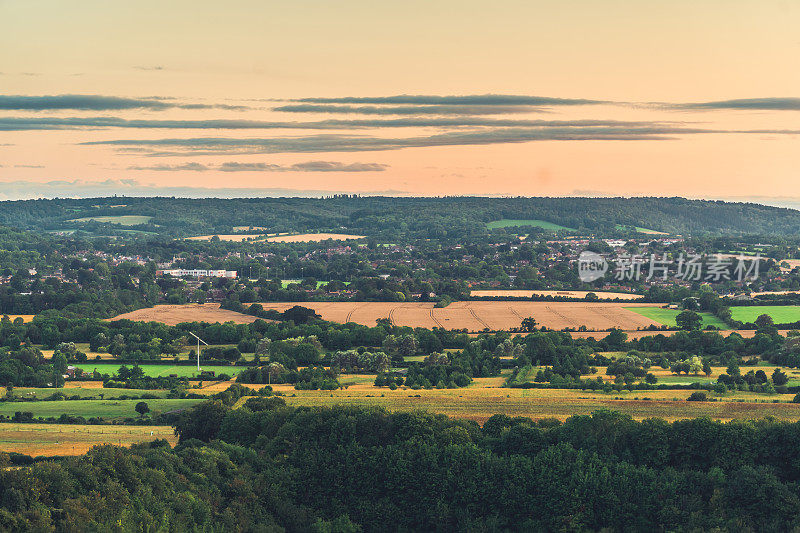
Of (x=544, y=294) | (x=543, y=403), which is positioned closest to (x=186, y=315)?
(x=544, y=294)

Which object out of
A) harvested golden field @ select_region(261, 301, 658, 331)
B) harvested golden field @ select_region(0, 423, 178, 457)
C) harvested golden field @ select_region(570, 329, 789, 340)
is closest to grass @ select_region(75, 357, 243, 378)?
harvested golden field @ select_region(0, 423, 178, 457)

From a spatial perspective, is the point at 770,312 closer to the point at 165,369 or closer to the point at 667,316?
the point at 667,316

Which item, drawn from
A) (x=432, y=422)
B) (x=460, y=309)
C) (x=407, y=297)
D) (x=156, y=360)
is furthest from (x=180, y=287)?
(x=432, y=422)

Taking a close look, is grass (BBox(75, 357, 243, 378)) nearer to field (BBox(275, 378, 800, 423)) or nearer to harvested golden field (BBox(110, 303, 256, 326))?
field (BBox(275, 378, 800, 423))

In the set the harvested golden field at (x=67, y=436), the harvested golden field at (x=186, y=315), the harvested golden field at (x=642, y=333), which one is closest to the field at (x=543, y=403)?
the harvested golden field at (x=67, y=436)

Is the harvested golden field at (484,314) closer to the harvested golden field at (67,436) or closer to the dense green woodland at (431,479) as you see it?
the harvested golden field at (67,436)

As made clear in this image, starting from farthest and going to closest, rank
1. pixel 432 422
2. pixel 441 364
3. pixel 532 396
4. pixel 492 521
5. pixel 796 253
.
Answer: pixel 796 253
pixel 441 364
pixel 532 396
pixel 432 422
pixel 492 521

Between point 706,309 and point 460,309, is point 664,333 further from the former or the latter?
point 460,309
